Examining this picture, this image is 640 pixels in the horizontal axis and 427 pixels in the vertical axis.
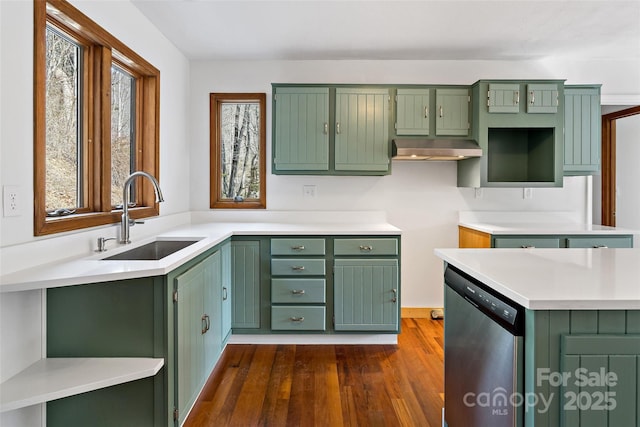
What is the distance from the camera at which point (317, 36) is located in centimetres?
318

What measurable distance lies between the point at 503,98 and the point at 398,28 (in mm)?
1096

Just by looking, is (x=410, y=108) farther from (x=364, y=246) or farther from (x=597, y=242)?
(x=597, y=242)

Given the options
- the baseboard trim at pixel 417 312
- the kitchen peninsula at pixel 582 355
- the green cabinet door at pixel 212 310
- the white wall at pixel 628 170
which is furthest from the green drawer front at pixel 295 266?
the white wall at pixel 628 170

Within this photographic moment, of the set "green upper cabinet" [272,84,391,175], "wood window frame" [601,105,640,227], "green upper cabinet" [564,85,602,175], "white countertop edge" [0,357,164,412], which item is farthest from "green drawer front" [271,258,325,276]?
"wood window frame" [601,105,640,227]

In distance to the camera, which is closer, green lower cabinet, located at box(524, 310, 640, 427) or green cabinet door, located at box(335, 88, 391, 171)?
green lower cabinet, located at box(524, 310, 640, 427)

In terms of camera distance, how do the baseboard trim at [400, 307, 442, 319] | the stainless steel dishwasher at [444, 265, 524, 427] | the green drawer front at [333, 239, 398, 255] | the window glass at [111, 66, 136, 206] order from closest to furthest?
the stainless steel dishwasher at [444, 265, 524, 427] < the window glass at [111, 66, 136, 206] < the green drawer front at [333, 239, 398, 255] < the baseboard trim at [400, 307, 442, 319]

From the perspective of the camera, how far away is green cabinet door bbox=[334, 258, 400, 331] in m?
3.11

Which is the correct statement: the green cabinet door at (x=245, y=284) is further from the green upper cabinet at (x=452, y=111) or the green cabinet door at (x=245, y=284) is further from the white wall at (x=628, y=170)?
the white wall at (x=628, y=170)

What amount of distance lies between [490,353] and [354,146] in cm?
236

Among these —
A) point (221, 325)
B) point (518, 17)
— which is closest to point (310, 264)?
point (221, 325)

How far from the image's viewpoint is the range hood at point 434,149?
3.30 meters

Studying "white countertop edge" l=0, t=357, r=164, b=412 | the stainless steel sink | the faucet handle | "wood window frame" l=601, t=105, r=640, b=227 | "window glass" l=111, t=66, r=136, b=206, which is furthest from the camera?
"wood window frame" l=601, t=105, r=640, b=227

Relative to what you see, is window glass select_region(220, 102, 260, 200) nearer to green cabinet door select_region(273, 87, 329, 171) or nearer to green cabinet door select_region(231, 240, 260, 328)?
green cabinet door select_region(273, 87, 329, 171)

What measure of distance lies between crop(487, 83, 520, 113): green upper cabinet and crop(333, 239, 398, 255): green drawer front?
1.43 metres
